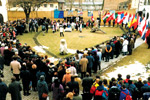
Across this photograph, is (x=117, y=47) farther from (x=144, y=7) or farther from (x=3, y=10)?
(x=3, y=10)

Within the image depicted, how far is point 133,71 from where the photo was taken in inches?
455

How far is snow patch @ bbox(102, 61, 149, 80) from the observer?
1078cm

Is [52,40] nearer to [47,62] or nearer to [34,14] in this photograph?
[47,62]

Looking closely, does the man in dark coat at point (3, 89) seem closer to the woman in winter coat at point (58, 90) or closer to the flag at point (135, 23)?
the woman in winter coat at point (58, 90)

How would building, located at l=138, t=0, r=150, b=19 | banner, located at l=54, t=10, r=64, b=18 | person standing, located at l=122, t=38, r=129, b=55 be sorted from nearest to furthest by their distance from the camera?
person standing, located at l=122, t=38, r=129, b=55 → building, located at l=138, t=0, r=150, b=19 → banner, located at l=54, t=10, r=64, b=18

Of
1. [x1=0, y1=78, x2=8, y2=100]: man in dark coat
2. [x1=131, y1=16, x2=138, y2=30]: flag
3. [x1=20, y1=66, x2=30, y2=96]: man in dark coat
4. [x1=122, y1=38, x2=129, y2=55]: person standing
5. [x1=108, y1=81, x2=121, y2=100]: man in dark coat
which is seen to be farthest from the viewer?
[x1=131, y1=16, x2=138, y2=30]: flag

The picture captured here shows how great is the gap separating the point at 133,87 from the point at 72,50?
32.0ft

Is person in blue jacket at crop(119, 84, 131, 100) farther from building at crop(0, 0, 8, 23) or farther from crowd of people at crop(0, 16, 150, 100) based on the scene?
building at crop(0, 0, 8, 23)

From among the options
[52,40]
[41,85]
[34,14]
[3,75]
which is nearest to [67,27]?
[52,40]

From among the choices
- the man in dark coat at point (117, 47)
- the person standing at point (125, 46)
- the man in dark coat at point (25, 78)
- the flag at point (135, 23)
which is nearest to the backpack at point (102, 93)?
the man in dark coat at point (25, 78)

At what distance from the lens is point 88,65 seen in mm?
10172

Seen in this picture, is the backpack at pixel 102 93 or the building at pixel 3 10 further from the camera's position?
the building at pixel 3 10

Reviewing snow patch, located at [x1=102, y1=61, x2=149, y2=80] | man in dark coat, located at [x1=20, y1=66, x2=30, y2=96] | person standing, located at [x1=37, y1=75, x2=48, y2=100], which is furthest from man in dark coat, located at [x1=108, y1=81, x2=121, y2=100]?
snow patch, located at [x1=102, y1=61, x2=149, y2=80]

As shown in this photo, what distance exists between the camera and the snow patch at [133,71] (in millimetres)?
10781
